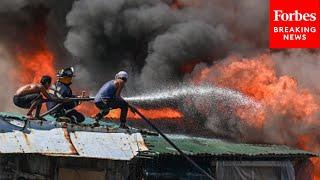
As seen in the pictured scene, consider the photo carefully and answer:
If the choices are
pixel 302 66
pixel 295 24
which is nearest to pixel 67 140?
pixel 302 66

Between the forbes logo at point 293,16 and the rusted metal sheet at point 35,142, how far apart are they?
1523cm

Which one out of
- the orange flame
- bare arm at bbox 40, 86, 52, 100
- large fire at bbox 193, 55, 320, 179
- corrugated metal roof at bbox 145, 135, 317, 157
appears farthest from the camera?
the orange flame

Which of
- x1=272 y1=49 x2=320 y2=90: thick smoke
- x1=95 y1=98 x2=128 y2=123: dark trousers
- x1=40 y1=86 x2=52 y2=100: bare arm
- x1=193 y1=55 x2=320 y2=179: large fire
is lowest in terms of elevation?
x1=95 y1=98 x2=128 y2=123: dark trousers

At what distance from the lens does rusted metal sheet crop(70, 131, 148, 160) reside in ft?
35.8

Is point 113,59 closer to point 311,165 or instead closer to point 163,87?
point 163,87

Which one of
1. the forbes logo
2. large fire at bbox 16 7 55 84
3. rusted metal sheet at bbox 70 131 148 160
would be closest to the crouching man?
rusted metal sheet at bbox 70 131 148 160

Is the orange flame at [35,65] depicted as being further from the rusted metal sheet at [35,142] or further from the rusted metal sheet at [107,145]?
the rusted metal sheet at [35,142]

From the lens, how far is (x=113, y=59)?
93.6 feet

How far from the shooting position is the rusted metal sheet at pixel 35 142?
400 inches

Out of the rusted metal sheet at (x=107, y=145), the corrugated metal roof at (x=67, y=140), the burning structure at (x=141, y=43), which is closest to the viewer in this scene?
the corrugated metal roof at (x=67, y=140)

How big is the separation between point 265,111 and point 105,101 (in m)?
8.34

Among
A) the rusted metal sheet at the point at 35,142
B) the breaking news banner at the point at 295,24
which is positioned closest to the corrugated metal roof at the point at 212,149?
the rusted metal sheet at the point at 35,142

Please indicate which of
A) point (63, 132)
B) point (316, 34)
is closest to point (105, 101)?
point (63, 132)

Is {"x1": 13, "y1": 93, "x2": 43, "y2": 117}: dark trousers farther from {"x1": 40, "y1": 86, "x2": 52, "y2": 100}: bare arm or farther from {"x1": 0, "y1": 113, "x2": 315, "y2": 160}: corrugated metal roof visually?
{"x1": 0, "y1": 113, "x2": 315, "y2": 160}: corrugated metal roof
